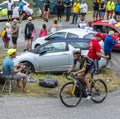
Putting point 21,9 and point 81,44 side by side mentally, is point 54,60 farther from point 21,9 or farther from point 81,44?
point 21,9

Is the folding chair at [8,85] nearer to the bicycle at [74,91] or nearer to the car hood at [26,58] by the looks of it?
the bicycle at [74,91]

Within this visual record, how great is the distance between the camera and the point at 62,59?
17109 millimetres

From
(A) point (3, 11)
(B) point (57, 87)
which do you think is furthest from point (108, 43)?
(A) point (3, 11)

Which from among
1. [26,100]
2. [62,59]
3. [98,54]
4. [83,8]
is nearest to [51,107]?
[26,100]

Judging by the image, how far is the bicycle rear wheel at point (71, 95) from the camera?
12.3m

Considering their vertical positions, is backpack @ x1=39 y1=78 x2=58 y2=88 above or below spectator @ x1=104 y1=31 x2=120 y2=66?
below

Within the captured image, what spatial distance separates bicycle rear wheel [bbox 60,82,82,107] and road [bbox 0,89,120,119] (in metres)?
0.16

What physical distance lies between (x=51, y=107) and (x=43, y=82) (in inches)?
88.6

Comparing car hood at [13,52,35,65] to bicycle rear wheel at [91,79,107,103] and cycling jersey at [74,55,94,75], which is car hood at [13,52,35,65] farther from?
cycling jersey at [74,55,94,75]

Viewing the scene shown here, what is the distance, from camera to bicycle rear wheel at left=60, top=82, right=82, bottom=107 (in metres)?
12.3

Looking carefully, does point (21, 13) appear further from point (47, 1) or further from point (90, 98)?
point (90, 98)

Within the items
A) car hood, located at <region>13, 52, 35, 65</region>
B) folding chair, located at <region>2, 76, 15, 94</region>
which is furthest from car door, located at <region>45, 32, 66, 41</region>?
folding chair, located at <region>2, 76, 15, 94</region>

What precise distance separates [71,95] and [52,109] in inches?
28.9

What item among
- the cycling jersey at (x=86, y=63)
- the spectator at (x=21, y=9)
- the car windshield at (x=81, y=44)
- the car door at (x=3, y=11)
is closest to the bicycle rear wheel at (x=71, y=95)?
the cycling jersey at (x=86, y=63)
